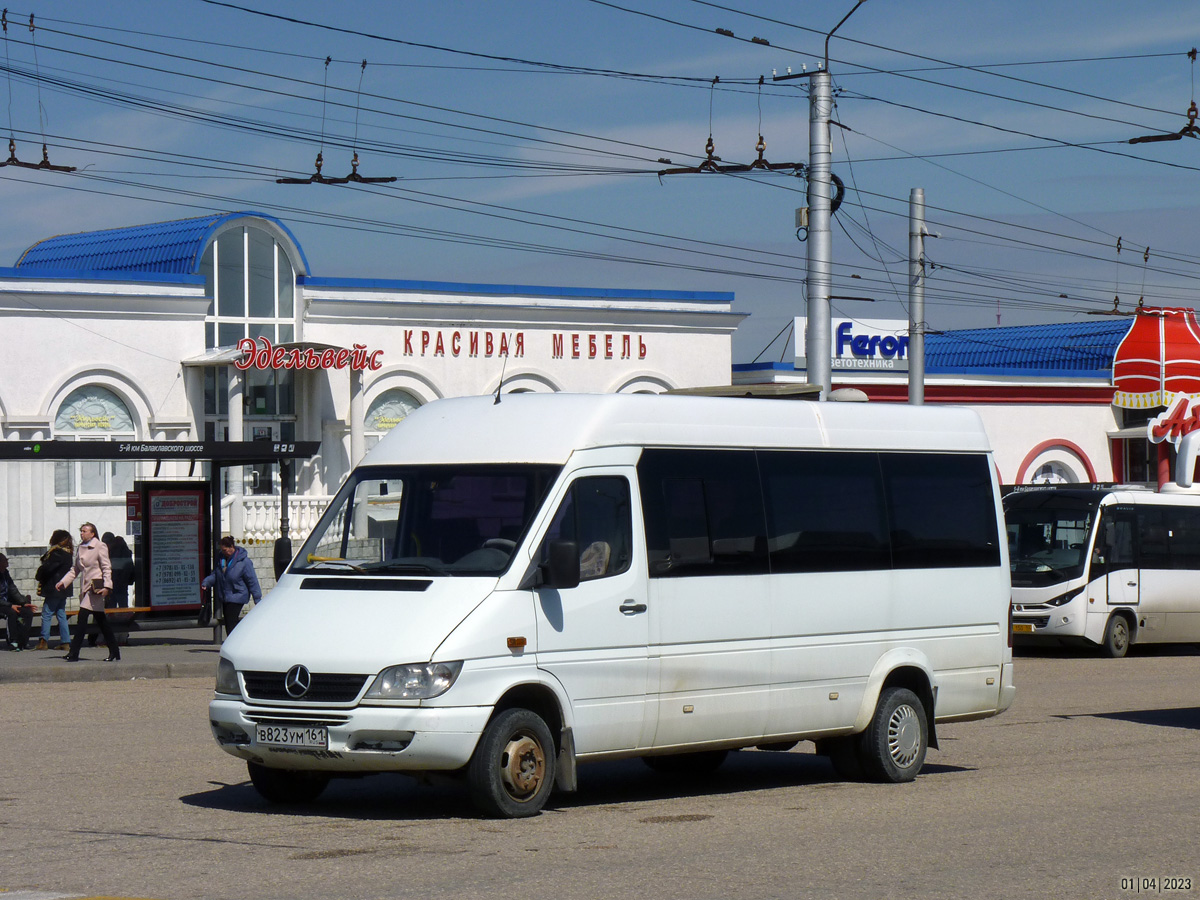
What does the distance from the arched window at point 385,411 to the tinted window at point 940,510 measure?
24793mm

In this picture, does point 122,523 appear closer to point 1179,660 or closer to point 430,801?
point 1179,660

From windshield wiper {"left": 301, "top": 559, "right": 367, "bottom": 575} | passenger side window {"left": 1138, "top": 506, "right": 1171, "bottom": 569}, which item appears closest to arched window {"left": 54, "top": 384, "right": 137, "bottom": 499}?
passenger side window {"left": 1138, "top": 506, "right": 1171, "bottom": 569}

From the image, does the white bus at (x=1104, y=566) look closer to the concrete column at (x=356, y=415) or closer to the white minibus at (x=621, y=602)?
the concrete column at (x=356, y=415)

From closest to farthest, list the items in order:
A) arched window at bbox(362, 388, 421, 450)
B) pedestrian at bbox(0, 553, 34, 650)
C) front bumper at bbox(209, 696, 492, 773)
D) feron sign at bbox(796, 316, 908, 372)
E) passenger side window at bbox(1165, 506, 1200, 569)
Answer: front bumper at bbox(209, 696, 492, 773), pedestrian at bbox(0, 553, 34, 650), passenger side window at bbox(1165, 506, 1200, 569), arched window at bbox(362, 388, 421, 450), feron sign at bbox(796, 316, 908, 372)

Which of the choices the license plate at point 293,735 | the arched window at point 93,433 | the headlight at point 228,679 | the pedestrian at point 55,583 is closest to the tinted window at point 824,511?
the license plate at point 293,735

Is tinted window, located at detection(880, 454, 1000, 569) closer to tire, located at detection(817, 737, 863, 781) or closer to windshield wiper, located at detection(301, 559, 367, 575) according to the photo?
tire, located at detection(817, 737, 863, 781)

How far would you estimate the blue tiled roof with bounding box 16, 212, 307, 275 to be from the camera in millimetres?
35375

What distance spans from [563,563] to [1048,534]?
19114 mm

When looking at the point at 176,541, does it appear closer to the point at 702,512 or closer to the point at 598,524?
the point at 702,512

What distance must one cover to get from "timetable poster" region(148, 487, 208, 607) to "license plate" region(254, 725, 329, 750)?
15.1m

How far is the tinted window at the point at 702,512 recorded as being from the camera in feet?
35.2

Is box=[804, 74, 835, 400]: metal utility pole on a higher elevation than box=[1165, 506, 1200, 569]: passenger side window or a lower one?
higher

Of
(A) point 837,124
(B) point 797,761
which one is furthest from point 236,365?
(B) point 797,761
